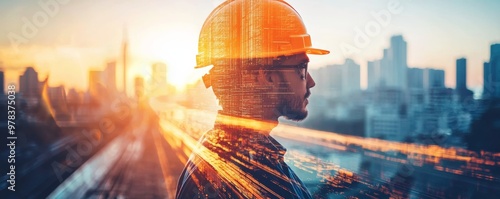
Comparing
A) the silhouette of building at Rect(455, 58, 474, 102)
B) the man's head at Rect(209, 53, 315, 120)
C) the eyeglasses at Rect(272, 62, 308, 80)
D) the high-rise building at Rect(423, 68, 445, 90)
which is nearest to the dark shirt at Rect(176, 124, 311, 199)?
the man's head at Rect(209, 53, 315, 120)

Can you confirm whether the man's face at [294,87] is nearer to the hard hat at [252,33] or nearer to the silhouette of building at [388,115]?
the hard hat at [252,33]

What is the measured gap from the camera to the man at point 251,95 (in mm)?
1350

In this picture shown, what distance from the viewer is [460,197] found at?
186 cm

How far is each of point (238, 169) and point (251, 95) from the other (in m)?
0.27

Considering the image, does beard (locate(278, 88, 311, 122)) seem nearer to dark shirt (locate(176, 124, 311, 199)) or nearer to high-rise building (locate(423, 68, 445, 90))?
dark shirt (locate(176, 124, 311, 199))

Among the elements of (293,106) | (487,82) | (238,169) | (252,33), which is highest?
(252,33)

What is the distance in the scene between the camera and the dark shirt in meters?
1.32

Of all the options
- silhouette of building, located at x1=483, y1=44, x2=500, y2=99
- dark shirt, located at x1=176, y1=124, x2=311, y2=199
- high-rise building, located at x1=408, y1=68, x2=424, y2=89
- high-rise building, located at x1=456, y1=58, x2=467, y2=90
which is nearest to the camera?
dark shirt, located at x1=176, y1=124, x2=311, y2=199

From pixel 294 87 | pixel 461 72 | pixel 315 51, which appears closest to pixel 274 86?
pixel 294 87

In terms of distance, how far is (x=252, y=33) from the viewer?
4.70 ft

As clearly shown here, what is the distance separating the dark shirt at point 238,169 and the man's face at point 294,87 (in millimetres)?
135

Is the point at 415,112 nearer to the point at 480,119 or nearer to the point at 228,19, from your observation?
the point at 480,119

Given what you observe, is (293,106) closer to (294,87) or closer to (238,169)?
(294,87)

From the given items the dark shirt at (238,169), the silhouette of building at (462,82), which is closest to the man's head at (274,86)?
the dark shirt at (238,169)
